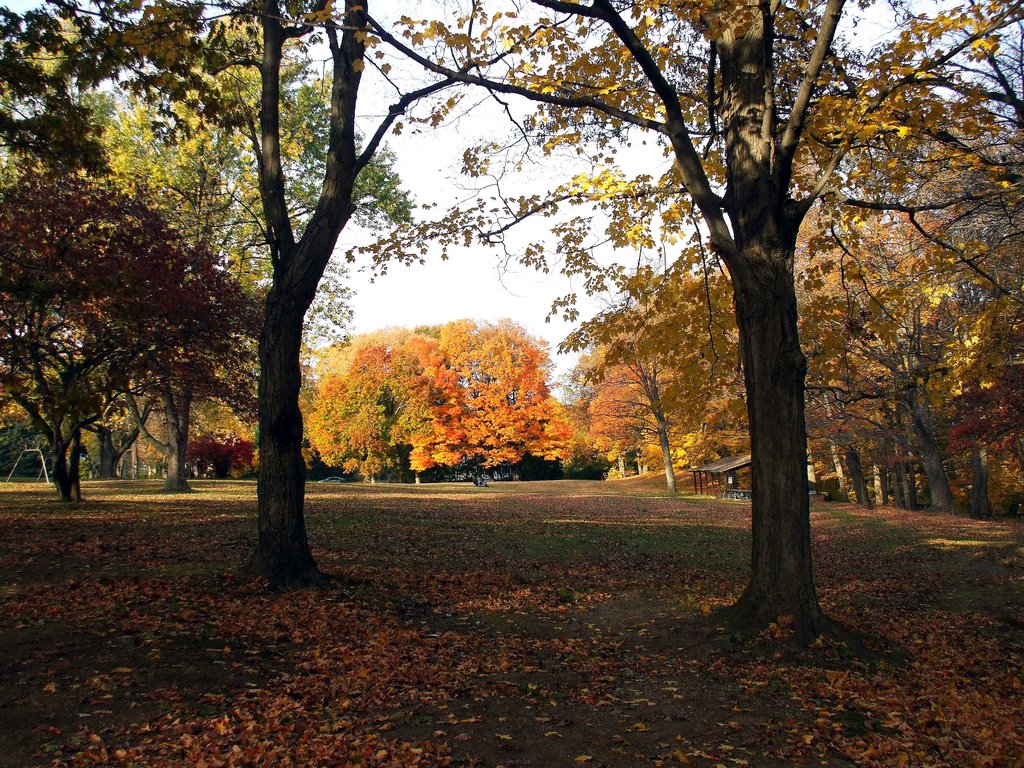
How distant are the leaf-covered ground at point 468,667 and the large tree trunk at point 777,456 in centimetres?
35

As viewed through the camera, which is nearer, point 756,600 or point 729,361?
point 756,600

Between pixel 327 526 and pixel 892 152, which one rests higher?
pixel 892 152

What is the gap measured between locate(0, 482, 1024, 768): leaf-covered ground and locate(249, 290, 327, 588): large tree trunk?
40 centimetres

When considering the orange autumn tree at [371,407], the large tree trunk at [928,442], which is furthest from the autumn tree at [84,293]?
the orange autumn tree at [371,407]

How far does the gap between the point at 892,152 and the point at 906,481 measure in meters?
29.2

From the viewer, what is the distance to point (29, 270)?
369 inches

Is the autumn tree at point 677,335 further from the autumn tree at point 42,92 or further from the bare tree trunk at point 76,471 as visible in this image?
the bare tree trunk at point 76,471

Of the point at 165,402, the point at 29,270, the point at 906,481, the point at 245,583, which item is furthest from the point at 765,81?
the point at 906,481

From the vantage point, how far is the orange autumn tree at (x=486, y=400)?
49.1m

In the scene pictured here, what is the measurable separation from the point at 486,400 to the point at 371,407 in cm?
812

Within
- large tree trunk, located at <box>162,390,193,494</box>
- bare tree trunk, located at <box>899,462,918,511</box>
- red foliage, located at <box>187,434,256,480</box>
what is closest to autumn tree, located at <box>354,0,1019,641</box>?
large tree trunk, located at <box>162,390,193,494</box>

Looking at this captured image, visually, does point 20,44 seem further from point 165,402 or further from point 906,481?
point 906,481

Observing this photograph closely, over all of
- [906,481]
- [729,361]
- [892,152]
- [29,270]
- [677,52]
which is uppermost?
[677,52]

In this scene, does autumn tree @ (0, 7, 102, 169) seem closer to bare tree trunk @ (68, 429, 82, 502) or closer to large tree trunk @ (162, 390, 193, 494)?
bare tree trunk @ (68, 429, 82, 502)
